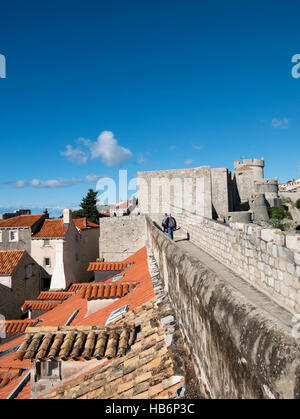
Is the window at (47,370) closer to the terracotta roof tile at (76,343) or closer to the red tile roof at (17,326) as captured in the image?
the terracotta roof tile at (76,343)

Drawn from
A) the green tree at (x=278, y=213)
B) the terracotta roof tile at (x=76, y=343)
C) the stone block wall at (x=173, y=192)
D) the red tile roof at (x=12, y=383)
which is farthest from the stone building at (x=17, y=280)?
the green tree at (x=278, y=213)

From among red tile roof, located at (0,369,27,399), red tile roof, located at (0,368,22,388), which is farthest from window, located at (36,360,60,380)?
red tile roof, located at (0,368,22,388)

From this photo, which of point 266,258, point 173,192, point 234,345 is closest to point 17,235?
point 173,192

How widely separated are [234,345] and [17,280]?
21147 millimetres

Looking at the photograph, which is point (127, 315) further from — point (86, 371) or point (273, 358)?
point (273, 358)

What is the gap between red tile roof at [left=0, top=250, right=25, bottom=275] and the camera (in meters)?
19.2

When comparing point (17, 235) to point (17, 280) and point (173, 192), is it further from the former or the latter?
point (173, 192)

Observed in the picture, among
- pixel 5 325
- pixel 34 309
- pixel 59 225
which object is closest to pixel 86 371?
pixel 5 325

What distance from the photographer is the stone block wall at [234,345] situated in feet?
4.03

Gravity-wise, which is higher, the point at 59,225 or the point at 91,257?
the point at 59,225

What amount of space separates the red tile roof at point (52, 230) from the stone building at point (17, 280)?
2336 mm

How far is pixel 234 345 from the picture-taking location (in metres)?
1.64

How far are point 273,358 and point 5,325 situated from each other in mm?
14516

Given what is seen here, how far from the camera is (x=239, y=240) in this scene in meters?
5.60
